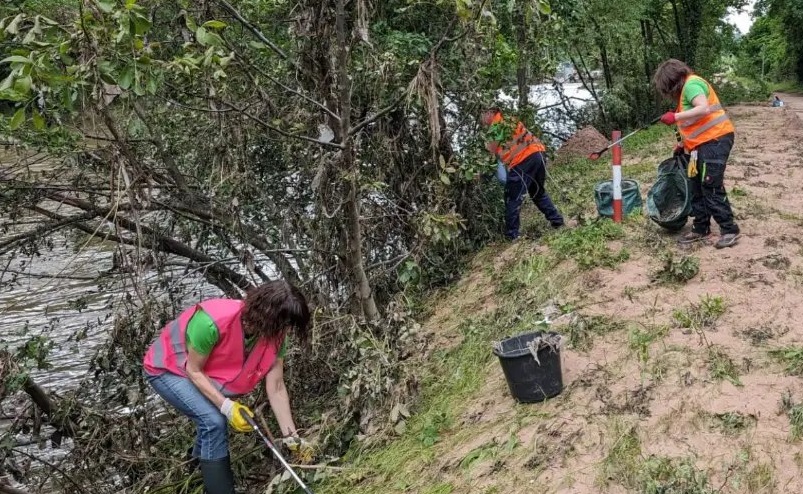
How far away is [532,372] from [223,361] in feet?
5.86

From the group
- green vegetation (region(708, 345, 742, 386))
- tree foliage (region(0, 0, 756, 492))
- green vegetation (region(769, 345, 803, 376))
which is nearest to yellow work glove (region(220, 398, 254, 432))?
tree foliage (region(0, 0, 756, 492))

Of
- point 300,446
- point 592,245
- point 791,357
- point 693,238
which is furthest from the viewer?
point 592,245

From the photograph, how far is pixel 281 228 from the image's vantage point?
20.6ft

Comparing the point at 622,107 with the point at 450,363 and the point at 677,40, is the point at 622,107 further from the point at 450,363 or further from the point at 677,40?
the point at 450,363

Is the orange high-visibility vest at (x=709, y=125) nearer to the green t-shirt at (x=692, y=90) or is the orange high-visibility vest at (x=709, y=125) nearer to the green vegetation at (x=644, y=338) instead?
the green t-shirt at (x=692, y=90)

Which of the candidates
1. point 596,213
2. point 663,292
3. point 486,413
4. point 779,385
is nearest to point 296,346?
point 486,413

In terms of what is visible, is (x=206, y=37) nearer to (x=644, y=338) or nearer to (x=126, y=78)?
(x=126, y=78)

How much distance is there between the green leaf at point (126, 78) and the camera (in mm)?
3100

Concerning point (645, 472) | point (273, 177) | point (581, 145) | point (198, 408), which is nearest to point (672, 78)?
point (645, 472)

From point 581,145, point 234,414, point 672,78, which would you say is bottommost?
point 234,414

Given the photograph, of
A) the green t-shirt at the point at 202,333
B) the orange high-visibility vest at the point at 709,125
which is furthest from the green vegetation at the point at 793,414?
the green t-shirt at the point at 202,333

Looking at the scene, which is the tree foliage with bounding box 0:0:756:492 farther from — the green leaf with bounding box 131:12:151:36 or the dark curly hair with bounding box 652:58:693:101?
the dark curly hair with bounding box 652:58:693:101

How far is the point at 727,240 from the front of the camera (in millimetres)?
5645

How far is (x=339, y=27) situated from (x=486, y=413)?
2610 mm
